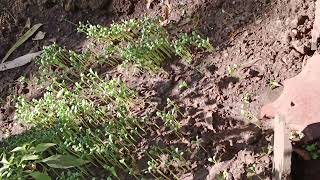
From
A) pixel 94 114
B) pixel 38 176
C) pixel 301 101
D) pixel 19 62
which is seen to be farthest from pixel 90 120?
pixel 301 101

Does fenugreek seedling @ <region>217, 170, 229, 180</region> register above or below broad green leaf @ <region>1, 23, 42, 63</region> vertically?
below

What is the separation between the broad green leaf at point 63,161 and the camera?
352cm

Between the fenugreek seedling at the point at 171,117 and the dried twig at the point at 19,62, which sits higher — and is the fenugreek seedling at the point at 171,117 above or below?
below

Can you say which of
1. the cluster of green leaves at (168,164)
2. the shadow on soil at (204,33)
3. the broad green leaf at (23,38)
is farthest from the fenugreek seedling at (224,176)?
the broad green leaf at (23,38)

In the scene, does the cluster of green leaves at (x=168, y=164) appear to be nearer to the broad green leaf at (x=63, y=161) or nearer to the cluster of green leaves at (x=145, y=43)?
the broad green leaf at (x=63, y=161)

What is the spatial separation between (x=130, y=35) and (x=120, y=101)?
0.70m

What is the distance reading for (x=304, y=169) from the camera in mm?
2932

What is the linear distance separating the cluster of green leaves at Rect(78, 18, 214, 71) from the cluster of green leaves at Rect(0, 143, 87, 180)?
2.81 feet

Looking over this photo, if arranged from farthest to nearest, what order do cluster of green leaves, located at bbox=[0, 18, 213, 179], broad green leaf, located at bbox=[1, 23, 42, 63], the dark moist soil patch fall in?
broad green leaf, located at bbox=[1, 23, 42, 63], cluster of green leaves, located at bbox=[0, 18, 213, 179], the dark moist soil patch

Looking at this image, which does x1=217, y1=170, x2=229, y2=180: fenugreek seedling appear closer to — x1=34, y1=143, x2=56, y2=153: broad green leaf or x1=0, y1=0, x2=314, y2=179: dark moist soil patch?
x1=0, y1=0, x2=314, y2=179: dark moist soil patch

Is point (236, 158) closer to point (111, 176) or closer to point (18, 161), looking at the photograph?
point (111, 176)

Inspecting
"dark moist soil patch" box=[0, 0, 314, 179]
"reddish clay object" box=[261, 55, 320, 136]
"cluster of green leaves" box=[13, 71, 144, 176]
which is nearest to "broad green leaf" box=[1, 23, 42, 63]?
"dark moist soil patch" box=[0, 0, 314, 179]

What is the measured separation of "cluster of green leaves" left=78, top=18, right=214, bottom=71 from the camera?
3.91 metres

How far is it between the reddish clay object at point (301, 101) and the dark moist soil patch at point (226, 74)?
5.0 inches
